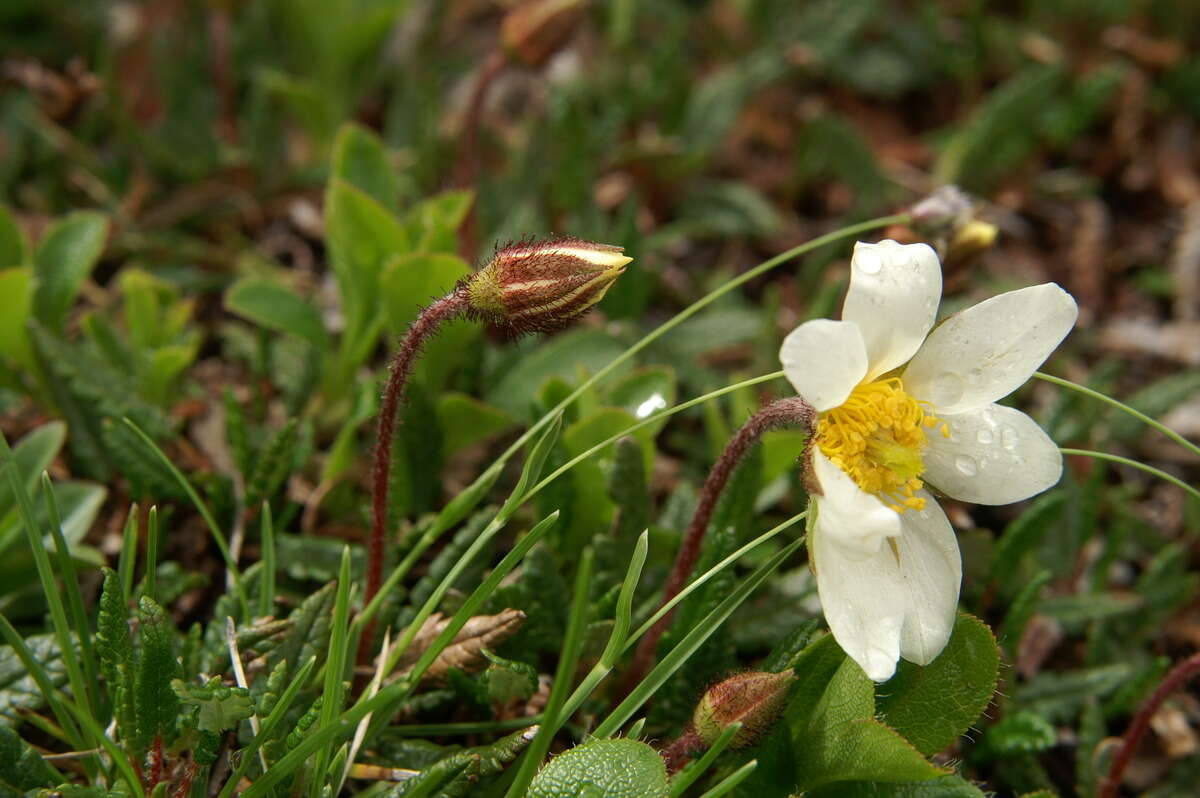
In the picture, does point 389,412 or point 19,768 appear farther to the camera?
point 389,412

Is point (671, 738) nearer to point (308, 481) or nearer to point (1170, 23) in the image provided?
point (308, 481)

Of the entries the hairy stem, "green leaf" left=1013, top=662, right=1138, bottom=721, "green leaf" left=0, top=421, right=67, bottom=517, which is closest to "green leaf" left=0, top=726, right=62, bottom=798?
"green leaf" left=0, top=421, right=67, bottom=517

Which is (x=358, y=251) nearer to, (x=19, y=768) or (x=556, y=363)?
(x=556, y=363)

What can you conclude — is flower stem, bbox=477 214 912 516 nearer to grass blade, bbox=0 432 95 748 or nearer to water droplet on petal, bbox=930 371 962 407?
water droplet on petal, bbox=930 371 962 407

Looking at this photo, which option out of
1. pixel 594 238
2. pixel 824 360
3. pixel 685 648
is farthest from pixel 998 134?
pixel 685 648

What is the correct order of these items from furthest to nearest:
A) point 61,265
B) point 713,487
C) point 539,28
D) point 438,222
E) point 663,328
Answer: point 539,28 < point 61,265 < point 438,222 < point 663,328 < point 713,487

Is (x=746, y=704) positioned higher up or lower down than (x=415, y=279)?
lower down

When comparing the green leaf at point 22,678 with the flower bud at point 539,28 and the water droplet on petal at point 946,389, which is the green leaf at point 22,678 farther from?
the flower bud at point 539,28
